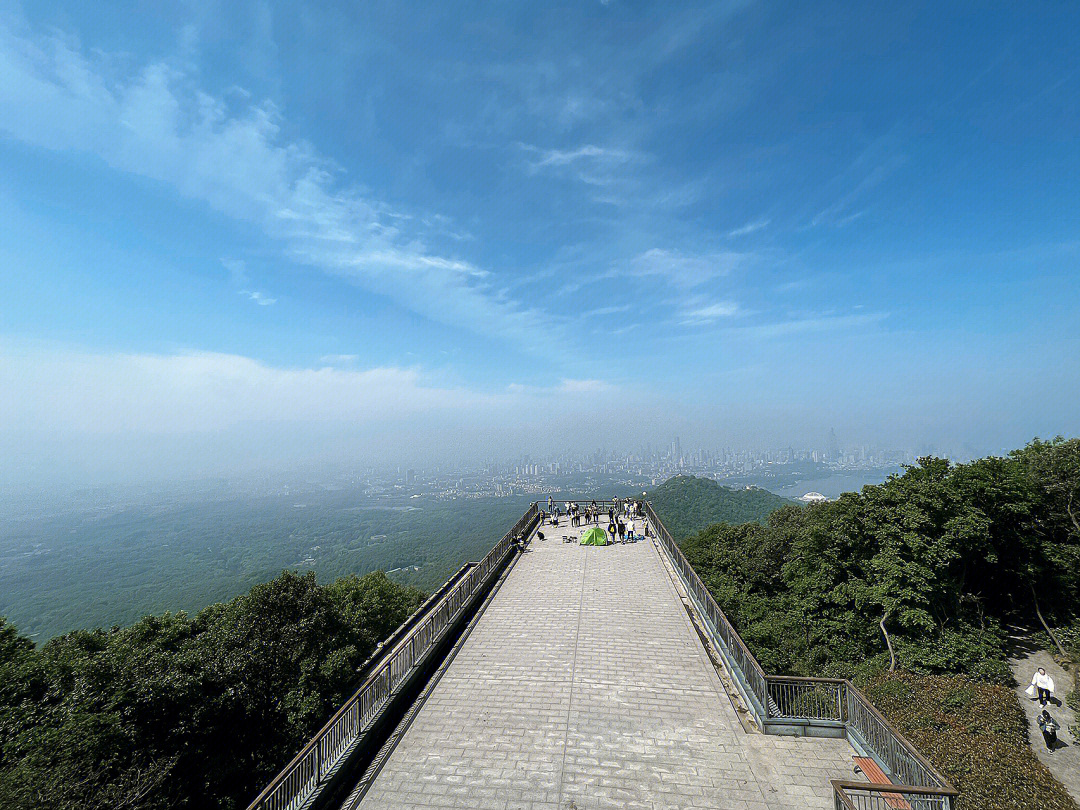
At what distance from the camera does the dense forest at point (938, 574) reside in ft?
56.2

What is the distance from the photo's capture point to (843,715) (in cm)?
856

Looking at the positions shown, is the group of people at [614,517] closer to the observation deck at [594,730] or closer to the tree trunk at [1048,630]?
the observation deck at [594,730]

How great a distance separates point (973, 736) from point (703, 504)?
106m

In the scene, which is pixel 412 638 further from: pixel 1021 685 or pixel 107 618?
pixel 107 618

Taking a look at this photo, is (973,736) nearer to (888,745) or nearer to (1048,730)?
(1048,730)

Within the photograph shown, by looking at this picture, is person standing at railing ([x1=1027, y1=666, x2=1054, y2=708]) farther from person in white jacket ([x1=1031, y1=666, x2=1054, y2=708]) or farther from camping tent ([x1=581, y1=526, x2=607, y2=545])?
camping tent ([x1=581, y1=526, x2=607, y2=545])

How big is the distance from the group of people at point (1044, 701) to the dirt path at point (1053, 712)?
0.29 m

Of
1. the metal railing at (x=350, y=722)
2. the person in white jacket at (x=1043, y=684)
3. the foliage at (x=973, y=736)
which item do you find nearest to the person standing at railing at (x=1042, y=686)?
the person in white jacket at (x=1043, y=684)

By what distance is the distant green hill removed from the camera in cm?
9494

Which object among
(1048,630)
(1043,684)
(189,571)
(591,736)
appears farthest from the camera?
(189,571)

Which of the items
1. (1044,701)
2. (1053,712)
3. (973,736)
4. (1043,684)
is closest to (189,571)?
(973,736)

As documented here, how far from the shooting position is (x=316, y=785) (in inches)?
279

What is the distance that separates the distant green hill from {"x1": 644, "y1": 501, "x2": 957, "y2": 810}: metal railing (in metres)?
74.8

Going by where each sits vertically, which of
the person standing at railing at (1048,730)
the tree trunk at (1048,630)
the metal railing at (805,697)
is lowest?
the person standing at railing at (1048,730)
